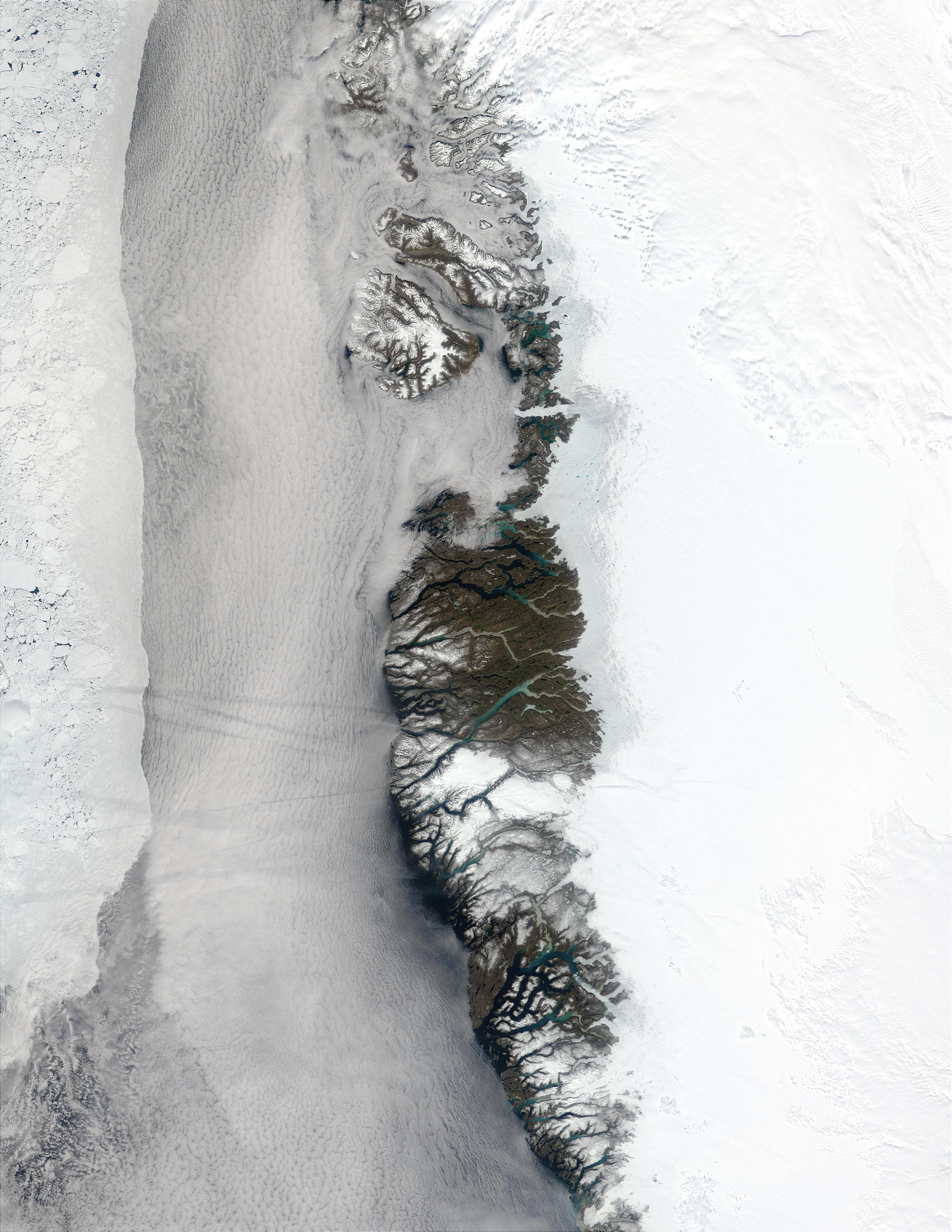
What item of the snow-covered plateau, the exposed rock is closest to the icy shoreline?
the snow-covered plateau

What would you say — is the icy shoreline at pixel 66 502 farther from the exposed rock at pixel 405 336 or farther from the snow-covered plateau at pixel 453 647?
the exposed rock at pixel 405 336

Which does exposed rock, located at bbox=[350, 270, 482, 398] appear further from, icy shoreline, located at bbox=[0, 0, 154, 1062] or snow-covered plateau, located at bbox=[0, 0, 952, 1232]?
icy shoreline, located at bbox=[0, 0, 154, 1062]

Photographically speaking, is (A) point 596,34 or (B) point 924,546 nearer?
(A) point 596,34

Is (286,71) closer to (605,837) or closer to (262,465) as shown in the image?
(262,465)

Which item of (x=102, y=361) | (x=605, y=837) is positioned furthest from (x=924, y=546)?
(x=102, y=361)

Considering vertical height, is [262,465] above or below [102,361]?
below

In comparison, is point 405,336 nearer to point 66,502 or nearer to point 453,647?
point 453,647

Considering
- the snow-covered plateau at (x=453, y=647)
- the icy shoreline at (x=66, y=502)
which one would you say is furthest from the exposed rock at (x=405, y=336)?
the icy shoreline at (x=66, y=502)

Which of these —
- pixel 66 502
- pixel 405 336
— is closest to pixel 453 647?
pixel 405 336
